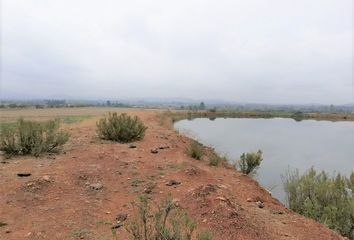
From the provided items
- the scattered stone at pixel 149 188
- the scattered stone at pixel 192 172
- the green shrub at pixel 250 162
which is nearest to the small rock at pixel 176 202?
the scattered stone at pixel 149 188

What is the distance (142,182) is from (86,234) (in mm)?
2631

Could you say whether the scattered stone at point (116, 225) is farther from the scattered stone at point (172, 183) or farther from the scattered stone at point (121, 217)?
the scattered stone at point (172, 183)

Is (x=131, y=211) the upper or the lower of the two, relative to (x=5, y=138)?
lower

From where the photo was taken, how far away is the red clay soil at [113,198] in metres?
5.48

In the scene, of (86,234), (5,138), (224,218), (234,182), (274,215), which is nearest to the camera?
(86,234)

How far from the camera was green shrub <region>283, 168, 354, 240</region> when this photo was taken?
718 cm

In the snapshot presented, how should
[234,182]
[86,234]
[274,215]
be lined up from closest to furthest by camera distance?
[86,234], [274,215], [234,182]

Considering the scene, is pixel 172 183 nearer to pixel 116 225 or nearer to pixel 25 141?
pixel 116 225

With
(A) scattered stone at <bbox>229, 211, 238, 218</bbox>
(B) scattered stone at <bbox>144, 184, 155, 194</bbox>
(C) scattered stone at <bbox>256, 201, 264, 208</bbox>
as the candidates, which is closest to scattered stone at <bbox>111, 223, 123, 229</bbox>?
(B) scattered stone at <bbox>144, 184, 155, 194</bbox>

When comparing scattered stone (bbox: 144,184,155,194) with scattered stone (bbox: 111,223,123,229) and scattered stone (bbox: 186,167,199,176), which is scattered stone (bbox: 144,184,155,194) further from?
scattered stone (bbox: 111,223,123,229)

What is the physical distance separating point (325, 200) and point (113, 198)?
14.7 ft

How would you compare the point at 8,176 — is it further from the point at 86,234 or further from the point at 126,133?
the point at 126,133

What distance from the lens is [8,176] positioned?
7773 mm

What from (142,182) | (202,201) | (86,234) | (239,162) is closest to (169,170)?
(142,182)
